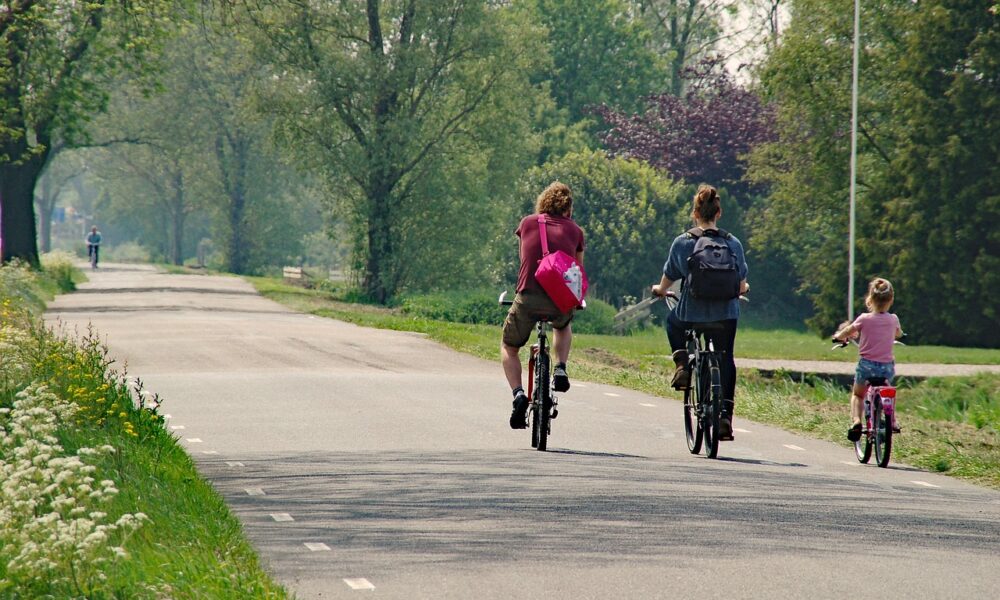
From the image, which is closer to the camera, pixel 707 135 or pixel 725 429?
pixel 725 429

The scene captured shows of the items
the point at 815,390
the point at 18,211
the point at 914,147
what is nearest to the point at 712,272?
the point at 815,390

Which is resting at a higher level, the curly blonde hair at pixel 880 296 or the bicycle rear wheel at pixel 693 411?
the curly blonde hair at pixel 880 296

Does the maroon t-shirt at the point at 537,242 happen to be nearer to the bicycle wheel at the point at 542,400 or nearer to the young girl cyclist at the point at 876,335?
the bicycle wheel at the point at 542,400

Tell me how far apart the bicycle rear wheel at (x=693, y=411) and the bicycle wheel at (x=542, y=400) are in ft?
3.51

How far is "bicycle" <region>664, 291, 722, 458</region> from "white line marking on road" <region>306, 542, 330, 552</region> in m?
4.25

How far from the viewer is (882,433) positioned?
35.3 ft

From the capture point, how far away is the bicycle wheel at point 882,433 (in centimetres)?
1071

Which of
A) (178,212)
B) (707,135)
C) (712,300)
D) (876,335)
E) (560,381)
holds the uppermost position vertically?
(707,135)

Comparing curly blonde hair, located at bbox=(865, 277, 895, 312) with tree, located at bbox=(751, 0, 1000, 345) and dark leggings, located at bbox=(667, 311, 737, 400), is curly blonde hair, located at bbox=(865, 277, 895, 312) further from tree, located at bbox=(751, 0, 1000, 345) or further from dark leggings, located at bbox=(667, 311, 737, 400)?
tree, located at bbox=(751, 0, 1000, 345)

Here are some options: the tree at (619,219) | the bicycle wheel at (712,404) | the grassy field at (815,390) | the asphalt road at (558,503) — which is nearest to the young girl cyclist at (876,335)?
the asphalt road at (558,503)

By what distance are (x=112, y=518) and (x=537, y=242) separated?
454 cm

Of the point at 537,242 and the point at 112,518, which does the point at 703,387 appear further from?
the point at 112,518

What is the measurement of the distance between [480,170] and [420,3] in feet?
19.7

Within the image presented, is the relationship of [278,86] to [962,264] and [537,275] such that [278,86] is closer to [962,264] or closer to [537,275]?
[962,264]
